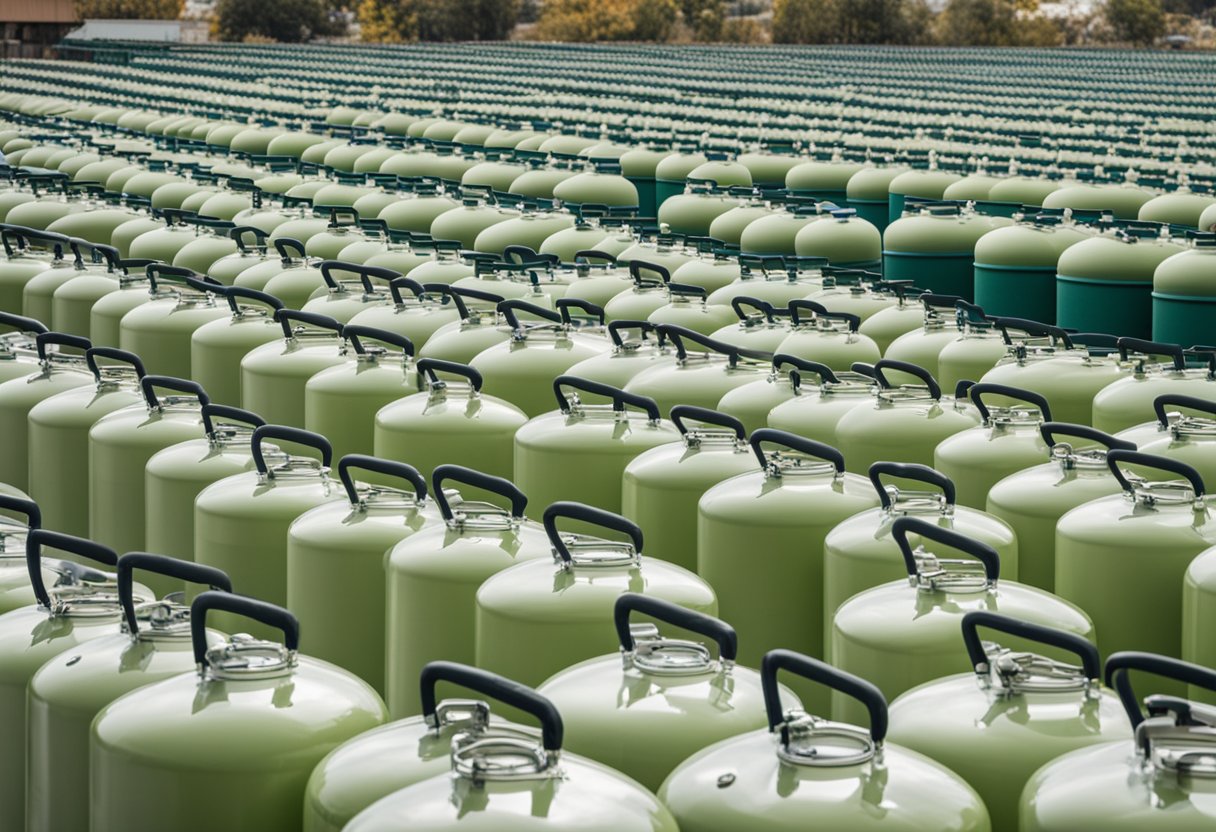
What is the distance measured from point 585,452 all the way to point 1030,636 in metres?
2.37

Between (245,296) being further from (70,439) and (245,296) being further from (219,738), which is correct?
(219,738)

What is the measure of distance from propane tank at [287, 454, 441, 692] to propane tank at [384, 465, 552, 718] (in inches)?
6.2

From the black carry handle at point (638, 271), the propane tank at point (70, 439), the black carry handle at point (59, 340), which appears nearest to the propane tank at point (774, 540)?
the propane tank at point (70, 439)

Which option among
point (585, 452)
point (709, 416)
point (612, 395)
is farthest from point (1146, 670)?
point (585, 452)

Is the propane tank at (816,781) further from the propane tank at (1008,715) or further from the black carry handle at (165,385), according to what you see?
the black carry handle at (165,385)

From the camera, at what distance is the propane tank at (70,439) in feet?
19.9

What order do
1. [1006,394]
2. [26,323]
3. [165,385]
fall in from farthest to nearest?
→ [26,323], [165,385], [1006,394]

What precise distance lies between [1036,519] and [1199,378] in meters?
1.56

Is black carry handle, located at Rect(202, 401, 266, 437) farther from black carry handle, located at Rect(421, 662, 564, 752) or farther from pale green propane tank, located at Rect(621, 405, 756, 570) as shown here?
black carry handle, located at Rect(421, 662, 564, 752)

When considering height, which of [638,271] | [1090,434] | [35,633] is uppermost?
[638,271]

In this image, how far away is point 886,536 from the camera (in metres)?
4.09

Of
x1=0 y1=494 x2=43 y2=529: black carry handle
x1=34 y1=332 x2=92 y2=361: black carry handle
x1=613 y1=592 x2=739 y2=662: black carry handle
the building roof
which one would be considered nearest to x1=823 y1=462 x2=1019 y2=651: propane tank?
x1=613 y1=592 x2=739 y2=662: black carry handle

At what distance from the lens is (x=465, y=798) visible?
2416 mm

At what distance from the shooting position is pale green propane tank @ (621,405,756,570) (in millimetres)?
4750
